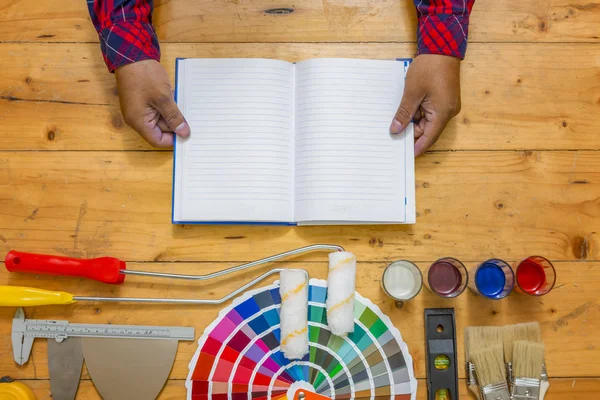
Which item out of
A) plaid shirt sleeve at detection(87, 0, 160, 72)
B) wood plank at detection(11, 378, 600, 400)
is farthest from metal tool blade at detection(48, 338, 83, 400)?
plaid shirt sleeve at detection(87, 0, 160, 72)

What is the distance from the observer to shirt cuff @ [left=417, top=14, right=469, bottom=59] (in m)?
0.98

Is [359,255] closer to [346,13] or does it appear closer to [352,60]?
[352,60]

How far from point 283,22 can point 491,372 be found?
0.79m

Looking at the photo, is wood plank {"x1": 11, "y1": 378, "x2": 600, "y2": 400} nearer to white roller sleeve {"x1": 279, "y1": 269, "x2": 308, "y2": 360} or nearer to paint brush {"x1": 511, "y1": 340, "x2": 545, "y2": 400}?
paint brush {"x1": 511, "y1": 340, "x2": 545, "y2": 400}

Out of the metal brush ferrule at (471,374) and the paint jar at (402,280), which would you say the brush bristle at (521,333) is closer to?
the metal brush ferrule at (471,374)

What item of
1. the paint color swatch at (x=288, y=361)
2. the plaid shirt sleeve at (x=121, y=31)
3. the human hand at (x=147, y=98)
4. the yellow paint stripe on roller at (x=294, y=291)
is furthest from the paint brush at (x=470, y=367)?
the plaid shirt sleeve at (x=121, y=31)

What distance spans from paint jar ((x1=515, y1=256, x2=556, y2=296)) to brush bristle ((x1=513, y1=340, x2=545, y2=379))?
4.0 inches

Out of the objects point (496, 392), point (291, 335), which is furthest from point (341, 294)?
point (496, 392)

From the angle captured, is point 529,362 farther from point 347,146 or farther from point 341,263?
point 347,146

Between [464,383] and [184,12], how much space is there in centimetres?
92

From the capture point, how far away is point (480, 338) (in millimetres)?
977

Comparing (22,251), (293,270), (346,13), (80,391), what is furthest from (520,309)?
(22,251)

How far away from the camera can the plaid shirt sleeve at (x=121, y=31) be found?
96 centimetres

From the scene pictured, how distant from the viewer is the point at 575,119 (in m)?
1.04
